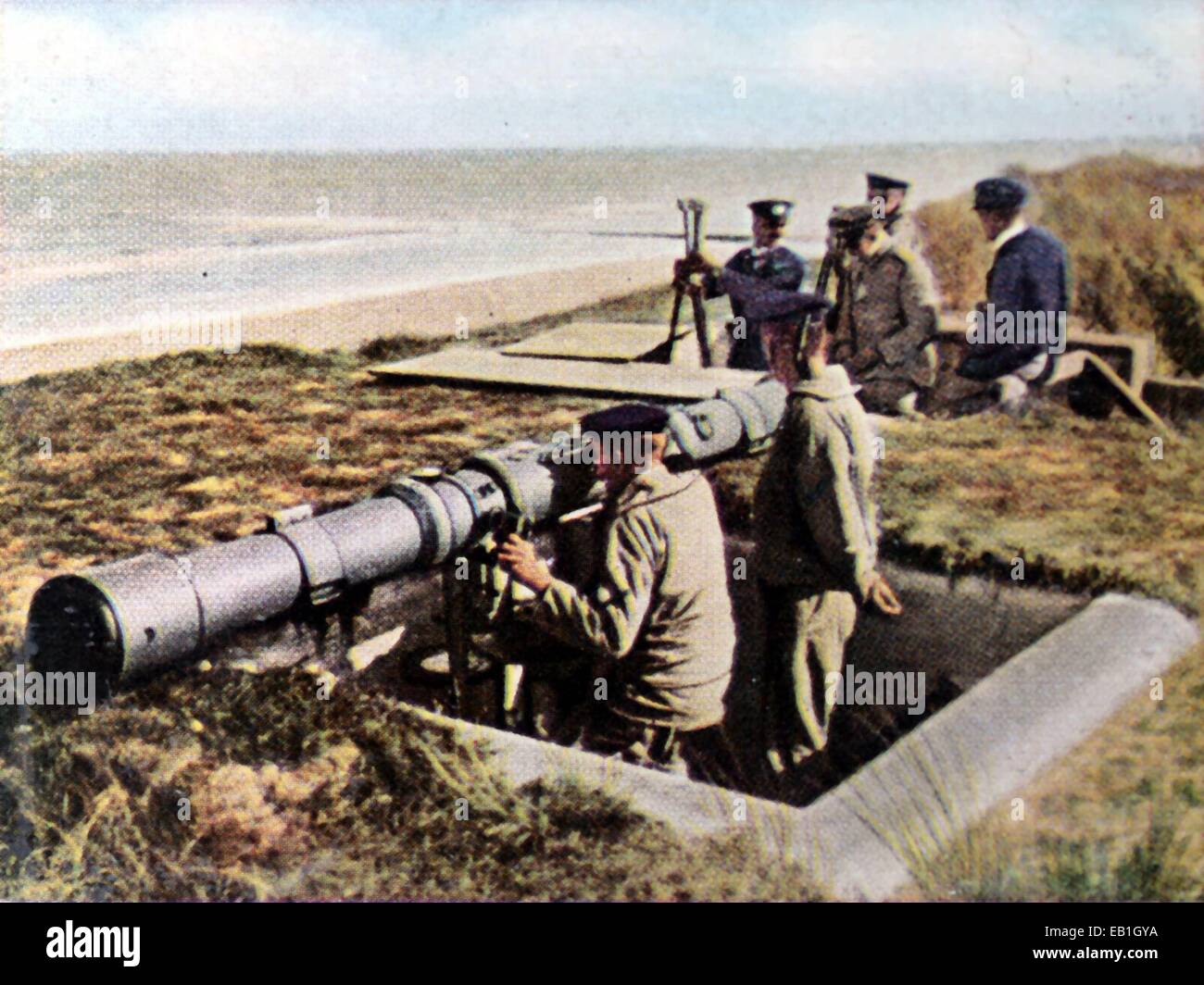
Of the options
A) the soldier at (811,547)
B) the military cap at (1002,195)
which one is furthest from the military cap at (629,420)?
the military cap at (1002,195)

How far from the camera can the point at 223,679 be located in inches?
184

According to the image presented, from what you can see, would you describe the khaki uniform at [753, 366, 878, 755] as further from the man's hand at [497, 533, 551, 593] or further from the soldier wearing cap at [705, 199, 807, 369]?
the soldier wearing cap at [705, 199, 807, 369]

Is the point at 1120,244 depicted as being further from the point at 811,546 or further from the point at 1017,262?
the point at 811,546

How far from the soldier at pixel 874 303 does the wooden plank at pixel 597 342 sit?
96 cm

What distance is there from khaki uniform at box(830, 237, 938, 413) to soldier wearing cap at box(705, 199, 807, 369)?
28 cm

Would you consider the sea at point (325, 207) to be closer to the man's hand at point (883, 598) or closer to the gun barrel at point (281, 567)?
the gun barrel at point (281, 567)

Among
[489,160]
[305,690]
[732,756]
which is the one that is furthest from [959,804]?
[489,160]

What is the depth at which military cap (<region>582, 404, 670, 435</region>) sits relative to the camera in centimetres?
464

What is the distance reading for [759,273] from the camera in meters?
6.41

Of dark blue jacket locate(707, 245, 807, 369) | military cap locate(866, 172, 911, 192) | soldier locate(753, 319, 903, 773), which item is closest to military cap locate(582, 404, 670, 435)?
soldier locate(753, 319, 903, 773)

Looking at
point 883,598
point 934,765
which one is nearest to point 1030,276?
point 883,598

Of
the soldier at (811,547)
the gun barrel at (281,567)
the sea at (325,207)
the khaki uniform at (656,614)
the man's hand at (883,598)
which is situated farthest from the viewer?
the sea at (325,207)

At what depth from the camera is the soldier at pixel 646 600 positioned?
4.62 meters
